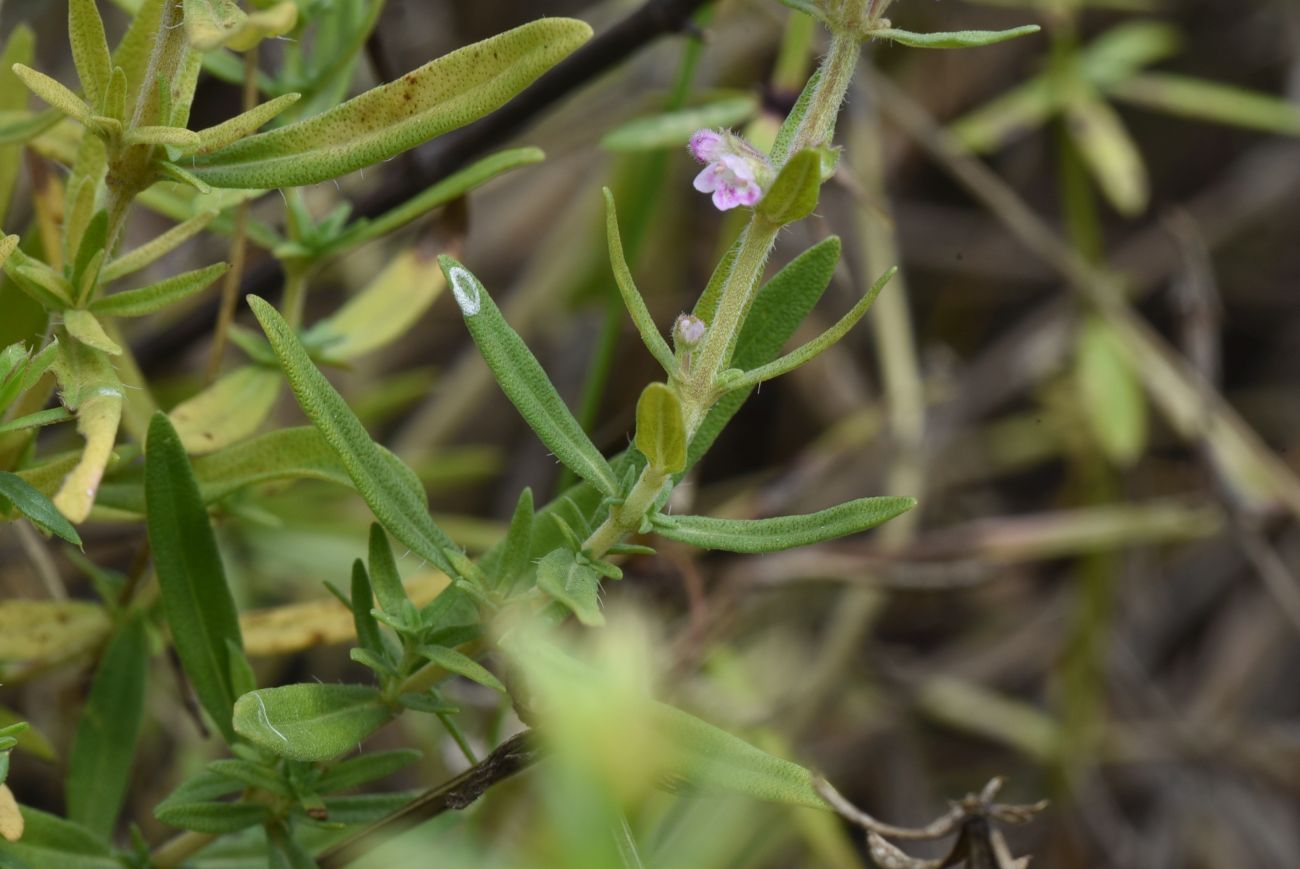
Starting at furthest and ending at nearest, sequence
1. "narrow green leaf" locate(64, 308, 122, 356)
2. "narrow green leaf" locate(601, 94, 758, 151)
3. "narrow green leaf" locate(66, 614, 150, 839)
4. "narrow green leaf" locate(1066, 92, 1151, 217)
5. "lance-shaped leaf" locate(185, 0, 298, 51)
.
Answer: "narrow green leaf" locate(1066, 92, 1151, 217) → "narrow green leaf" locate(601, 94, 758, 151) → "narrow green leaf" locate(66, 614, 150, 839) → "narrow green leaf" locate(64, 308, 122, 356) → "lance-shaped leaf" locate(185, 0, 298, 51)

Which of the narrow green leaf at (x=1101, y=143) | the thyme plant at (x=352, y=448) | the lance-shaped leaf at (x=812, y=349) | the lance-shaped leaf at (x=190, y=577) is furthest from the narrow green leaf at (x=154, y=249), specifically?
the narrow green leaf at (x=1101, y=143)

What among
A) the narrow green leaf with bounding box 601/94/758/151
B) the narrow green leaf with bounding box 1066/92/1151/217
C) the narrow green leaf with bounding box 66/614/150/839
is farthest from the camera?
the narrow green leaf with bounding box 1066/92/1151/217

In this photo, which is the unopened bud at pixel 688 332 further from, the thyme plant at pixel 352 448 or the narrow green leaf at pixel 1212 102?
the narrow green leaf at pixel 1212 102

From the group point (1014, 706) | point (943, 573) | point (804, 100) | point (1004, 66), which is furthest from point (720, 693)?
point (1004, 66)

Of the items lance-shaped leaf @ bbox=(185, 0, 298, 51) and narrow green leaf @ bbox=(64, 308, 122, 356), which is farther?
narrow green leaf @ bbox=(64, 308, 122, 356)

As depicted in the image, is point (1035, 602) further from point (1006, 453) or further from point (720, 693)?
point (720, 693)

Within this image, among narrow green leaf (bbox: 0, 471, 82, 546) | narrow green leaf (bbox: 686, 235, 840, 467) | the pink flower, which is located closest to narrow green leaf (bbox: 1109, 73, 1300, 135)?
narrow green leaf (bbox: 686, 235, 840, 467)

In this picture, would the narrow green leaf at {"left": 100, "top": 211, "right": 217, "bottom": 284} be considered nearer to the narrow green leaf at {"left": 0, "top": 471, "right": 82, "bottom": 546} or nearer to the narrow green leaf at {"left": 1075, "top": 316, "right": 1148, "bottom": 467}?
the narrow green leaf at {"left": 0, "top": 471, "right": 82, "bottom": 546}
